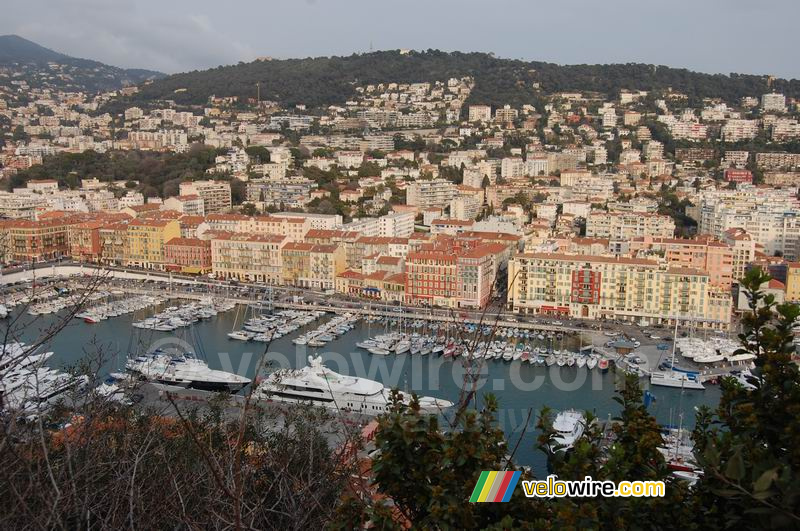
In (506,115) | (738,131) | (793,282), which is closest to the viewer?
(793,282)

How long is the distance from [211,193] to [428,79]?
22821 millimetres

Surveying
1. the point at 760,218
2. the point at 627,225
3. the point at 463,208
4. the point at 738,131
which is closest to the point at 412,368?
the point at 627,225

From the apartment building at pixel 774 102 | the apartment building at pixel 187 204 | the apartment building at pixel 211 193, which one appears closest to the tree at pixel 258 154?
the apartment building at pixel 211 193

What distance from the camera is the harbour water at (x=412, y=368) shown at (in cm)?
744

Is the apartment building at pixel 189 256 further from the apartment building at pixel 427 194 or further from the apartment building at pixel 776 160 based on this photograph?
the apartment building at pixel 776 160

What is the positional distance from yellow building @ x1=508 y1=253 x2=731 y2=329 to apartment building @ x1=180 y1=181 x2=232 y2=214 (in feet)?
31.7

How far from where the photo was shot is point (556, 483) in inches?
52.9

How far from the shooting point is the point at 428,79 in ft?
130

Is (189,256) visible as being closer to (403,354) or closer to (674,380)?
(403,354)

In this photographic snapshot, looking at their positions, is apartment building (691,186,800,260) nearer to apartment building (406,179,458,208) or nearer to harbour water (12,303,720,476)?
apartment building (406,179,458,208)

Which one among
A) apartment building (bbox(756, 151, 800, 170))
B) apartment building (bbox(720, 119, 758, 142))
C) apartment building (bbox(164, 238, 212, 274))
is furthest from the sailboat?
apartment building (bbox(720, 119, 758, 142))

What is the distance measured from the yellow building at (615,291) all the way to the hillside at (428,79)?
23926mm

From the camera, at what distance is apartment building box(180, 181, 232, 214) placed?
18.7m

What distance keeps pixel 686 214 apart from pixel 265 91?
24419 millimetres
